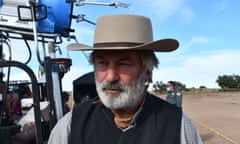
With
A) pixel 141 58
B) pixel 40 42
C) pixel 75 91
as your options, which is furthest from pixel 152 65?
pixel 75 91

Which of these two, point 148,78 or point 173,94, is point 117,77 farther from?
point 173,94

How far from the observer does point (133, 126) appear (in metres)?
1.85

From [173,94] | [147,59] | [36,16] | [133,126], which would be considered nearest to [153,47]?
[147,59]

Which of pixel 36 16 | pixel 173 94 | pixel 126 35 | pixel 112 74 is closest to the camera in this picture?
pixel 112 74

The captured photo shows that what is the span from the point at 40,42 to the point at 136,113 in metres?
2.80

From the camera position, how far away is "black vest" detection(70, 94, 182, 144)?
5.93 ft

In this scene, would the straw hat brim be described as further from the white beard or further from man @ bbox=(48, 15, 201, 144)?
the white beard

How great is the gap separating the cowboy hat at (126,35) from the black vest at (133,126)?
293mm

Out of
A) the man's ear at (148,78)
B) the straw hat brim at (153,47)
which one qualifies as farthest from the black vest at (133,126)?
the straw hat brim at (153,47)

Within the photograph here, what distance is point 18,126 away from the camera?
411cm

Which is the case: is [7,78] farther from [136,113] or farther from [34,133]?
[136,113]

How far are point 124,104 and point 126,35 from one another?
1.12ft

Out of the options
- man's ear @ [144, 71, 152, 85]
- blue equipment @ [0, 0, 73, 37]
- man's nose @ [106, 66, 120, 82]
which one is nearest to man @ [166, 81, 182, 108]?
blue equipment @ [0, 0, 73, 37]

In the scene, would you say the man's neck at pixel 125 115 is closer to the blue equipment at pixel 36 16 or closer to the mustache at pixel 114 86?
the mustache at pixel 114 86
